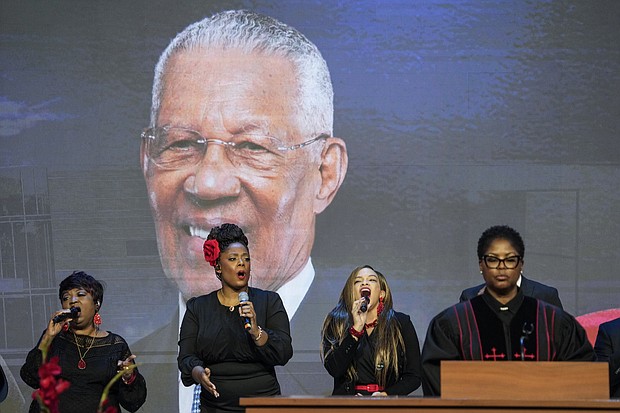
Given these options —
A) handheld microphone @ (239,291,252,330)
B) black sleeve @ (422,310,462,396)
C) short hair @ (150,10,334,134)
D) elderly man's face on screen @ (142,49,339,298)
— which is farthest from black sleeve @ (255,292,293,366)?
short hair @ (150,10,334,134)

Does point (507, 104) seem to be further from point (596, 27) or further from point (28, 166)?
point (28, 166)

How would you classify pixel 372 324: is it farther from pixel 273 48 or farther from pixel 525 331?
pixel 273 48

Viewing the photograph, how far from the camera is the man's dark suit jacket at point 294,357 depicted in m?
5.62

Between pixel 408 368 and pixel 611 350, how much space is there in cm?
90

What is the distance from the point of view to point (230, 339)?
152 inches

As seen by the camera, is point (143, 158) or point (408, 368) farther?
point (143, 158)

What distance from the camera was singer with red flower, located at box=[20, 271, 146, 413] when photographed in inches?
155

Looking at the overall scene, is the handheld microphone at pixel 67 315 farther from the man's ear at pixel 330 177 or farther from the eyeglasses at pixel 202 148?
the man's ear at pixel 330 177

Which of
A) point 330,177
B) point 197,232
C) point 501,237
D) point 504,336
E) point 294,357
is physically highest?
point 330,177

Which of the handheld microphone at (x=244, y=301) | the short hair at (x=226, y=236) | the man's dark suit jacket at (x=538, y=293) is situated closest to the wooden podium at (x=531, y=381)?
the handheld microphone at (x=244, y=301)

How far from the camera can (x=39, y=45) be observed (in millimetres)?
5734

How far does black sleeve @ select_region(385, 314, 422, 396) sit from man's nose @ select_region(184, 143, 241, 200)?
5.38 ft

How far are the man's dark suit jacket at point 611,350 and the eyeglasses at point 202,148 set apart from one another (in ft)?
7.07

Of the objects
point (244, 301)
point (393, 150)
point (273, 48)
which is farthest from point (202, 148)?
point (244, 301)
